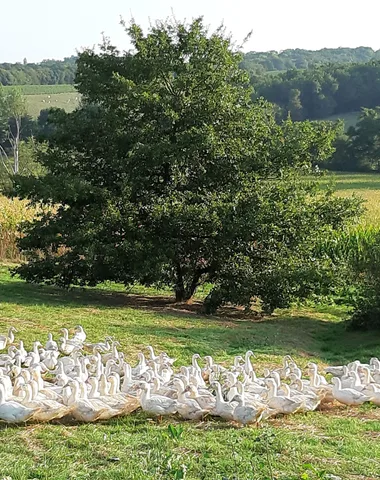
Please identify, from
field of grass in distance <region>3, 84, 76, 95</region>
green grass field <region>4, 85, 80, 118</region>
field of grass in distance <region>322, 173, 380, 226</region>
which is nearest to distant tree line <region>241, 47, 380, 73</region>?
field of grass in distance <region>3, 84, 76, 95</region>

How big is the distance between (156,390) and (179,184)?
9172 millimetres

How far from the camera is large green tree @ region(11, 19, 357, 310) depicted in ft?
49.9

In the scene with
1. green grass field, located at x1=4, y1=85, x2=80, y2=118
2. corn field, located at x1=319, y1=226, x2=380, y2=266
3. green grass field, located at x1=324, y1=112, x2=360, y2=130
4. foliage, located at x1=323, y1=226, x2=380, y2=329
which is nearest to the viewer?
foliage, located at x1=323, y1=226, x2=380, y2=329

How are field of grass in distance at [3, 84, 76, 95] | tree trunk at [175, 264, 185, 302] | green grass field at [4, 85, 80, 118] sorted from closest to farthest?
tree trunk at [175, 264, 185, 302] < green grass field at [4, 85, 80, 118] < field of grass in distance at [3, 84, 76, 95]

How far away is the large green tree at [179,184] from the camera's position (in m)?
15.2

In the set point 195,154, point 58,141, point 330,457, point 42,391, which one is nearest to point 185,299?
point 195,154

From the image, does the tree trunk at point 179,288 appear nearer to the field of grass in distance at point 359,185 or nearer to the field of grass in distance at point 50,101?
the field of grass in distance at point 359,185

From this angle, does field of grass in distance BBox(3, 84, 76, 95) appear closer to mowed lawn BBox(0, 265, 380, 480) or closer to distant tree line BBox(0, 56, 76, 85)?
distant tree line BBox(0, 56, 76, 85)

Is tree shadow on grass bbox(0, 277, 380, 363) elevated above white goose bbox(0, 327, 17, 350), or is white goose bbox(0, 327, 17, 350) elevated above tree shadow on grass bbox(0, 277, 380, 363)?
white goose bbox(0, 327, 17, 350)

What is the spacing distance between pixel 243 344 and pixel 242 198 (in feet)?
14.0

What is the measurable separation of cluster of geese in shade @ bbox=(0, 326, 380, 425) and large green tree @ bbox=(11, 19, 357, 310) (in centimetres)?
646

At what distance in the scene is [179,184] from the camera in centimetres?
1600

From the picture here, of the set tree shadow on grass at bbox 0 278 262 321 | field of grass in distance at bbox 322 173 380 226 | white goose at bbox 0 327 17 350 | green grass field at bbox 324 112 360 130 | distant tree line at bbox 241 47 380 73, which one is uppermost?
distant tree line at bbox 241 47 380 73

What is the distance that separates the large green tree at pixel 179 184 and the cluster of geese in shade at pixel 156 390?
21.2ft
